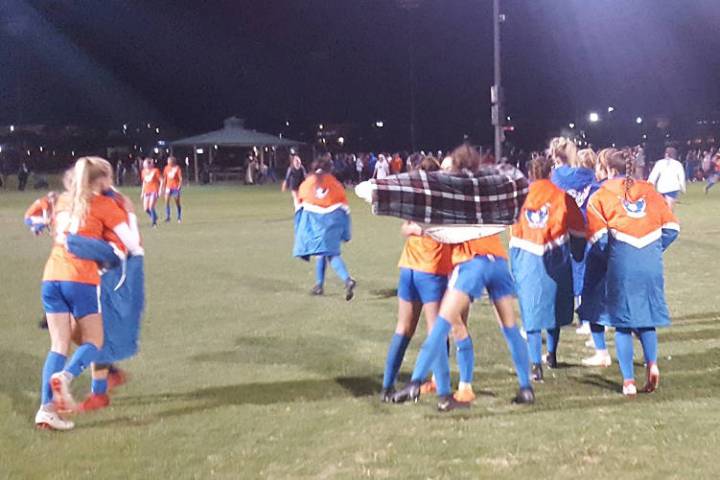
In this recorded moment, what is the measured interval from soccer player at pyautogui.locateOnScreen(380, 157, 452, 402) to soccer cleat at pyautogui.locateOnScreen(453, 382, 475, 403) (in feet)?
1.57

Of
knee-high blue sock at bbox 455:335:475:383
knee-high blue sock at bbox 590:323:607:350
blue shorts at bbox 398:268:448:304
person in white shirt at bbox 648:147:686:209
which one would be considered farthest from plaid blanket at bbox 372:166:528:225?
person in white shirt at bbox 648:147:686:209

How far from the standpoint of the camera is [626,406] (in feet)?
21.3

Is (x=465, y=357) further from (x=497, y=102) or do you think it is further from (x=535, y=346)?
(x=497, y=102)

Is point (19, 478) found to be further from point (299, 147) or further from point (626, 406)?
point (299, 147)

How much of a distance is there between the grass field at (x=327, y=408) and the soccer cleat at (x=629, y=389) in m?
0.16

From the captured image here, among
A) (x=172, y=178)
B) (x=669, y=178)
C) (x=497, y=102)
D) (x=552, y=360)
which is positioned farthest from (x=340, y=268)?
(x=497, y=102)

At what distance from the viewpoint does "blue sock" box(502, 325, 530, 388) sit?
6367 mm

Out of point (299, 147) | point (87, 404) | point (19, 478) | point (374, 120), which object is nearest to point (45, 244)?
point (87, 404)

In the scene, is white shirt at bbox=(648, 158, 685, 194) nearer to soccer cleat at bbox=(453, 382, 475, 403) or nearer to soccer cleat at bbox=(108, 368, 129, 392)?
soccer cleat at bbox=(453, 382, 475, 403)

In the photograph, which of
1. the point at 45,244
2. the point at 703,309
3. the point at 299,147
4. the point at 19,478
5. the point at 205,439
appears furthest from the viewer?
the point at 299,147

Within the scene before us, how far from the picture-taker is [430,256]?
6.26 meters

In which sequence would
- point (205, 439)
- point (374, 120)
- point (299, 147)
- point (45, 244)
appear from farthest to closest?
1. point (374, 120)
2. point (299, 147)
3. point (45, 244)
4. point (205, 439)

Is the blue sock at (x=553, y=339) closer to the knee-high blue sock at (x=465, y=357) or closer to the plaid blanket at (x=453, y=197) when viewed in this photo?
the knee-high blue sock at (x=465, y=357)

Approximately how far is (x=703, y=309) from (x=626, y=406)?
410cm
